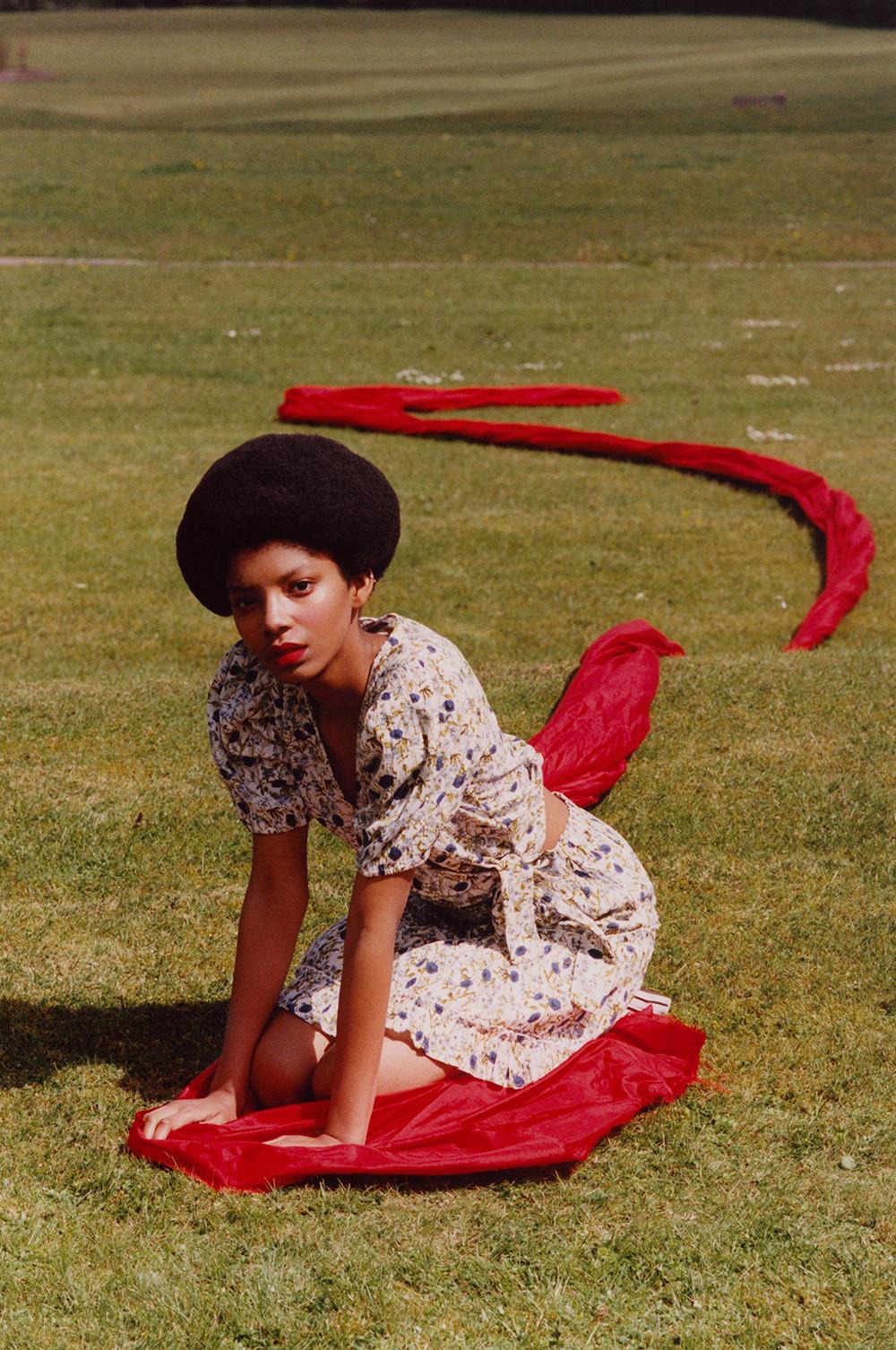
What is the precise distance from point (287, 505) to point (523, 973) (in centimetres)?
129

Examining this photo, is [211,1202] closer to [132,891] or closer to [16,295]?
[132,891]

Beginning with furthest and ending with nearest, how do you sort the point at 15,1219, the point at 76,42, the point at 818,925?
the point at 76,42
the point at 818,925
the point at 15,1219

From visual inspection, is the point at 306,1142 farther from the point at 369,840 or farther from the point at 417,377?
the point at 417,377

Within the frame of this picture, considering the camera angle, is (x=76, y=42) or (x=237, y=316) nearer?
(x=237, y=316)

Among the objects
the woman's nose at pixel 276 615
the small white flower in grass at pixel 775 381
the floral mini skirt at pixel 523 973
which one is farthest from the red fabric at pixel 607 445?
the woman's nose at pixel 276 615

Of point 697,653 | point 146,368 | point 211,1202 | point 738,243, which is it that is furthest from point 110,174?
point 211,1202

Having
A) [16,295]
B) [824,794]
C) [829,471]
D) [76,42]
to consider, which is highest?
[824,794]

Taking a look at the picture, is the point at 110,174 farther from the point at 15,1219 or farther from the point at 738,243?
the point at 15,1219

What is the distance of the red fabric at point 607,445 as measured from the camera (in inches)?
322

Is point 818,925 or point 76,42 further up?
point 818,925

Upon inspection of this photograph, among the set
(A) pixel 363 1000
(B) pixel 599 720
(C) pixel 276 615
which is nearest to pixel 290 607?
(C) pixel 276 615

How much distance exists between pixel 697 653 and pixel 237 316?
10317 millimetres

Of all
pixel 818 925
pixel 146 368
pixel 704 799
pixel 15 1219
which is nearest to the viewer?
pixel 15 1219

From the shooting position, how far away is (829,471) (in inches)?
416
